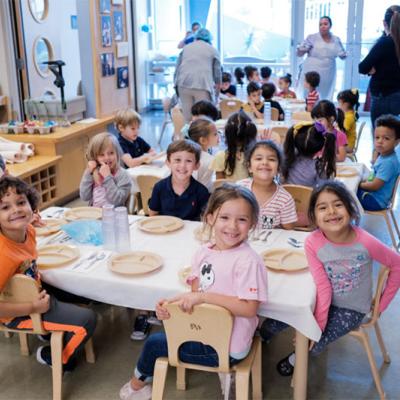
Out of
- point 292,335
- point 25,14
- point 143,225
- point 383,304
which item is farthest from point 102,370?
point 25,14

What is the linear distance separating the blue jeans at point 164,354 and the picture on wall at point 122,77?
5.85m

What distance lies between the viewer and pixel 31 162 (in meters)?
4.61

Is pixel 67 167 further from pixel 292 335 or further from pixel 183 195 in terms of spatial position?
pixel 292 335

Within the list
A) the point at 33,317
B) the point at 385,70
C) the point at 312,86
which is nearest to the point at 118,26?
the point at 312,86

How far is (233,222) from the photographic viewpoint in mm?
1895

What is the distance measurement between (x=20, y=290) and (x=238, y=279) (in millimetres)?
839

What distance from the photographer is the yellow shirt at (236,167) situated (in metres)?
3.43

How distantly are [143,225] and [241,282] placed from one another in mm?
931

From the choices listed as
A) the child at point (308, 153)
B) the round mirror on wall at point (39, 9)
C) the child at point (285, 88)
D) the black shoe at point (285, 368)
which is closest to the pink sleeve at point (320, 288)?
the black shoe at point (285, 368)

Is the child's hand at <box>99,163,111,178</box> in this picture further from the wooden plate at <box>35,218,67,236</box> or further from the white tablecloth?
the white tablecloth

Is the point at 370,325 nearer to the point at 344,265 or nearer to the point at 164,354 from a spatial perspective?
the point at 344,265

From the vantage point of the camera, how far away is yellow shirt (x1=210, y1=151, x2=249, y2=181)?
343 centimetres

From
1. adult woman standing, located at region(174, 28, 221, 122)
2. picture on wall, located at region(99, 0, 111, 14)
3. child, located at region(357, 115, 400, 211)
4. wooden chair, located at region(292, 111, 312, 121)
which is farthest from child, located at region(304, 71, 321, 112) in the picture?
picture on wall, located at region(99, 0, 111, 14)

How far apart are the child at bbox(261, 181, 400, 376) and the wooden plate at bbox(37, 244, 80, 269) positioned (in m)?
0.98
